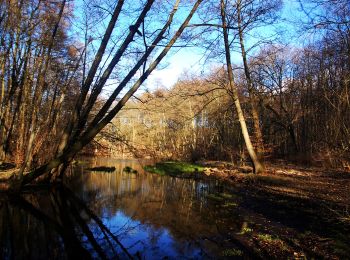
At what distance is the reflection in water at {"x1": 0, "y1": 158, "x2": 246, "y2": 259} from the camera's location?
6.41 meters

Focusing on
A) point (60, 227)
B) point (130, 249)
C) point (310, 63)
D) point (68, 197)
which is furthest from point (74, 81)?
point (310, 63)

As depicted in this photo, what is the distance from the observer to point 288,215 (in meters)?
8.86

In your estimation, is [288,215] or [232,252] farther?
[288,215]

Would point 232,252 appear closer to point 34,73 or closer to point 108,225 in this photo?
point 108,225

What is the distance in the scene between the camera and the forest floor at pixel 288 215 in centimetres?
604

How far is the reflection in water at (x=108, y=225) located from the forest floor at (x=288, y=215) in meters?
0.63

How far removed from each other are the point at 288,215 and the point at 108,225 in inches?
194

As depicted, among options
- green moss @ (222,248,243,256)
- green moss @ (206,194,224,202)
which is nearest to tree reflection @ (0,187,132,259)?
green moss @ (222,248,243,256)

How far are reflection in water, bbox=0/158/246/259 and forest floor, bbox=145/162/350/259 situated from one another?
24.7 inches

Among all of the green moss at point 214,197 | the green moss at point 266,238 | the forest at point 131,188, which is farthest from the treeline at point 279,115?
the green moss at point 266,238

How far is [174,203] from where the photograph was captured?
11.6m

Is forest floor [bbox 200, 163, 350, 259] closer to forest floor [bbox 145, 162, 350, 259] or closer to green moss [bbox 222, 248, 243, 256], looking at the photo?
forest floor [bbox 145, 162, 350, 259]

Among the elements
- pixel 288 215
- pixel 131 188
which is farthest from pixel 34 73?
pixel 288 215

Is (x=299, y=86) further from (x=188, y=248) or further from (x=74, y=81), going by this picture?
(x=188, y=248)
